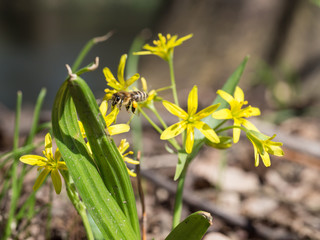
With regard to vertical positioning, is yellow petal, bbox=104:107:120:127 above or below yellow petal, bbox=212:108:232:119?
above

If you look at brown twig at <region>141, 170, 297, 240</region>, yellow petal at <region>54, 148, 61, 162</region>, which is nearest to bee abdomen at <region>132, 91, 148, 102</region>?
yellow petal at <region>54, 148, 61, 162</region>

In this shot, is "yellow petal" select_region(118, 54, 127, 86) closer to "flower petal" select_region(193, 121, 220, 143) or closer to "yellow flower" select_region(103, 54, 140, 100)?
"yellow flower" select_region(103, 54, 140, 100)

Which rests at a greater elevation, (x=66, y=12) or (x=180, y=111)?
(x=180, y=111)

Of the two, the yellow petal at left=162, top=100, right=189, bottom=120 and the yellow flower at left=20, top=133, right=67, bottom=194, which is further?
the yellow petal at left=162, top=100, right=189, bottom=120

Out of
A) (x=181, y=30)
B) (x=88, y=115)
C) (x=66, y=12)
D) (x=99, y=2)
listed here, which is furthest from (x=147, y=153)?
(x=99, y=2)

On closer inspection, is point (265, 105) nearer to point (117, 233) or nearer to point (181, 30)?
point (181, 30)

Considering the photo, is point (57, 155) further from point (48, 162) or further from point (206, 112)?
point (206, 112)

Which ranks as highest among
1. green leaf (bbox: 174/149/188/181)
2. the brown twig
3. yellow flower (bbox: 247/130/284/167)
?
yellow flower (bbox: 247/130/284/167)
